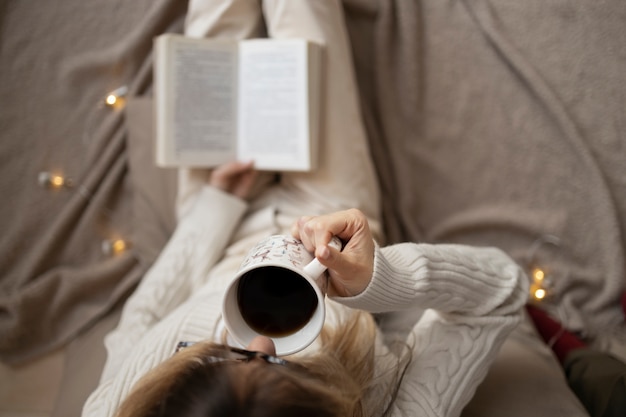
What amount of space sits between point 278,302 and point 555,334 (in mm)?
729

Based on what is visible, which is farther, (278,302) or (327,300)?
(327,300)

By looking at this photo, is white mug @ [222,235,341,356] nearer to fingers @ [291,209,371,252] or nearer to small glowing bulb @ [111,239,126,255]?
fingers @ [291,209,371,252]

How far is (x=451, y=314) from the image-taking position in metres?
0.72

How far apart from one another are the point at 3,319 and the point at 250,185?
58cm

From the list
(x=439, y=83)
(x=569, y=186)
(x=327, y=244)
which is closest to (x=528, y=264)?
(x=569, y=186)

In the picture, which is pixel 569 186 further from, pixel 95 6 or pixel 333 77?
pixel 95 6

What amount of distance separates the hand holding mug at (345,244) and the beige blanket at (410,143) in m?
0.60

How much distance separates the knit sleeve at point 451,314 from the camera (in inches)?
24.4

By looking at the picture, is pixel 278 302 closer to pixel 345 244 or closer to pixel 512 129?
pixel 345 244

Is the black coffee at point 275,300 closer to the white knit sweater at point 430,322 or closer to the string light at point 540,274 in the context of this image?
the white knit sweater at point 430,322

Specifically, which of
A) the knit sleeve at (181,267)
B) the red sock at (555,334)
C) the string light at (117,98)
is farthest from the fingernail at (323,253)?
the string light at (117,98)

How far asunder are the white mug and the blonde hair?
0.03 m

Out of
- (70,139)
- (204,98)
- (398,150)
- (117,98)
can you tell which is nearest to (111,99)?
(117,98)

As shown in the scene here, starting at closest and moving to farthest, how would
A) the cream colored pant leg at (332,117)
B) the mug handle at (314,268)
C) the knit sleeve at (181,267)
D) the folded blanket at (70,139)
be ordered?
the mug handle at (314,268)
the knit sleeve at (181,267)
the cream colored pant leg at (332,117)
the folded blanket at (70,139)
